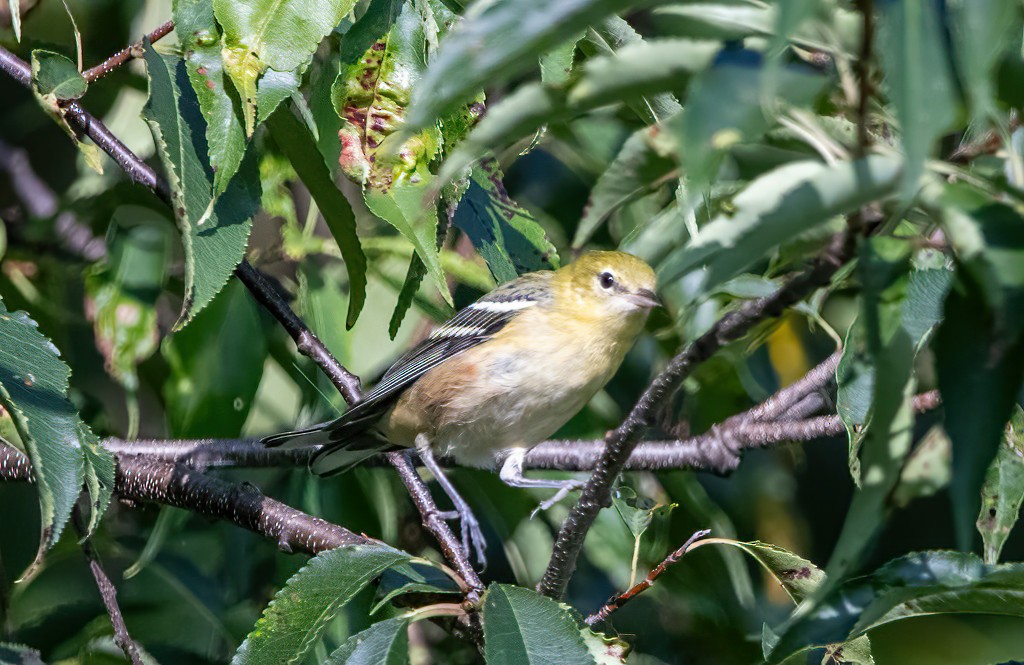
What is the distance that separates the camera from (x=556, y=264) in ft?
10.4

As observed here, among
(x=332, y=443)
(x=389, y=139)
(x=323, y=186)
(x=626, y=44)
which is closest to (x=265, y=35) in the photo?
(x=389, y=139)

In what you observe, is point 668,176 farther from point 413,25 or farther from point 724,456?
point 724,456

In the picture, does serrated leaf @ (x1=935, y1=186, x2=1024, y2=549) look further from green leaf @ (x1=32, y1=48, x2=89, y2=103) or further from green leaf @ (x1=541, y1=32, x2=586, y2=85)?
green leaf @ (x1=32, y1=48, x2=89, y2=103)

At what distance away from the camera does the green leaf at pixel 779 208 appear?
1.18 meters

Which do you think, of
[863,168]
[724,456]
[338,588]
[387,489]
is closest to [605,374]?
[724,456]

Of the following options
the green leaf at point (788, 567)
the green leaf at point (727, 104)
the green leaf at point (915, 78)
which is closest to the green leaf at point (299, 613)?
the green leaf at point (788, 567)

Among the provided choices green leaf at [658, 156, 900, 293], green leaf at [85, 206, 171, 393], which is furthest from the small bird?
green leaf at [658, 156, 900, 293]

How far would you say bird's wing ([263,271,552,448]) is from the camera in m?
3.93

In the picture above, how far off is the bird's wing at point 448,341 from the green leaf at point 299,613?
1.49 meters

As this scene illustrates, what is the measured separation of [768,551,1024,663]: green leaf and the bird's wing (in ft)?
7.19

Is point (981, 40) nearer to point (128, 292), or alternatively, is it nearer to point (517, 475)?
point (517, 475)

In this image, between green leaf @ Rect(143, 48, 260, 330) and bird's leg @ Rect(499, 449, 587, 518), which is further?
bird's leg @ Rect(499, 449, 587, 518)

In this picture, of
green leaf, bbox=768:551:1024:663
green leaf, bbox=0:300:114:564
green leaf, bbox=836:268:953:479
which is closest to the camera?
green leaf, bbox=836:268:953:479

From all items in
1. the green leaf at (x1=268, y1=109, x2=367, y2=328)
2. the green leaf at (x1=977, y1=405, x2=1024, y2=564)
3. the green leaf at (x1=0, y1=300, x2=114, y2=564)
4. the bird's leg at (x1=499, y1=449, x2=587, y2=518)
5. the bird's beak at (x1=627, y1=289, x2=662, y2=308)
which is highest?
the green leaf at (x1=268, y1=109, x2=367, y2=328)
